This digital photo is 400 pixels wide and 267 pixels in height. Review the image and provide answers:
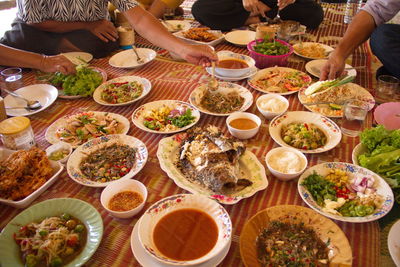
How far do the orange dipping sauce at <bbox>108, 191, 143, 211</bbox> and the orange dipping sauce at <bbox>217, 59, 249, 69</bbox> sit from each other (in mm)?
1773

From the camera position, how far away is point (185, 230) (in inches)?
55.9

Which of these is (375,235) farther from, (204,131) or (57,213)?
(57,213)

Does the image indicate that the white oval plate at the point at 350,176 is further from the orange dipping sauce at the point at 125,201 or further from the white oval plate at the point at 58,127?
the white oval plate at the point at 58,127

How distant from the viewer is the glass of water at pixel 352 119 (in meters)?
2.23

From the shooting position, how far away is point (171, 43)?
2881mm

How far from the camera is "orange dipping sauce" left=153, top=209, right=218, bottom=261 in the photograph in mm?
1328

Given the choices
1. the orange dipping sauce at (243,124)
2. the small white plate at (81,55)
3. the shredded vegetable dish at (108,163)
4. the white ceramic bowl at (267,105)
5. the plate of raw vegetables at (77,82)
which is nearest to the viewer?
the shredded vegetable dish at (108,163)

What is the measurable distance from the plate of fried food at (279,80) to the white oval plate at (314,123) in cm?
50

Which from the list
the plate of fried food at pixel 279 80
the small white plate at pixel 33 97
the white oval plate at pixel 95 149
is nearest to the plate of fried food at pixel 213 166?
the white oval plate at pixel 95 149

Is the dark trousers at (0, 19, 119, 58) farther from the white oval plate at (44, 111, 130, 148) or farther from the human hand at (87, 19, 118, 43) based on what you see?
the white oval plate at (44, 111, 130, 148)

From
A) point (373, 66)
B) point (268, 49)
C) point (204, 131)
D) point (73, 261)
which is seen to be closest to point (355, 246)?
point (204, 131)

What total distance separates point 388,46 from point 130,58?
9.21 feet

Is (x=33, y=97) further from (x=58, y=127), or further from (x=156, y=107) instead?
(x=156, y=107)

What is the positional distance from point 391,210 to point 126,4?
2868 mm
